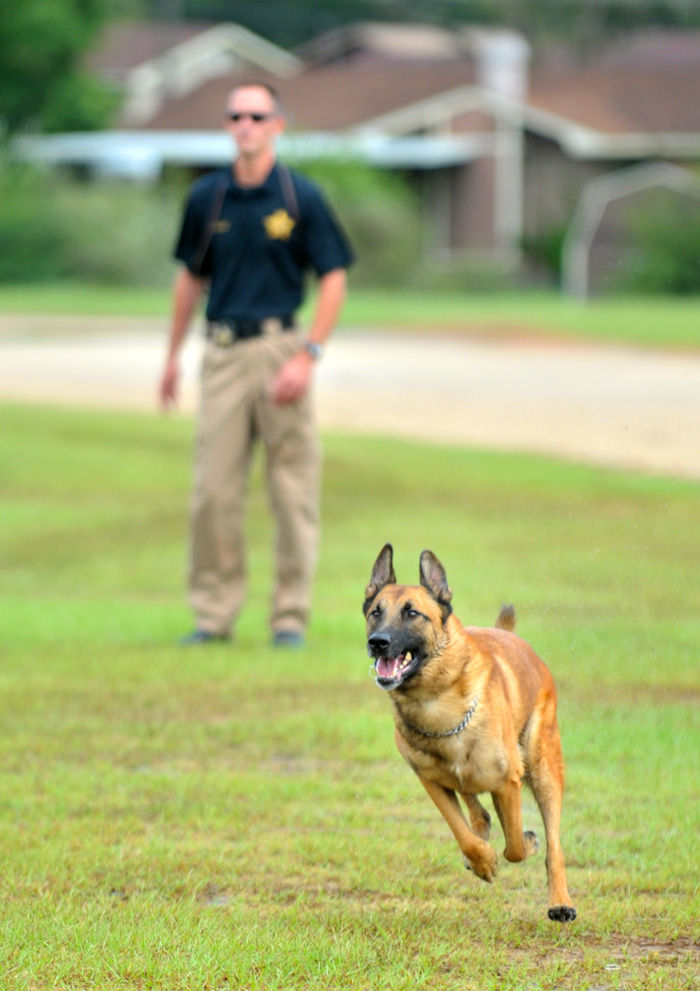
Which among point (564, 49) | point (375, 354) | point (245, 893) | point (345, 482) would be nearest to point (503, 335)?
point (375, 354)

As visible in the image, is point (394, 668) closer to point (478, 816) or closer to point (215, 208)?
point (478, 816)

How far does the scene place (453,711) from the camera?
4055 millimetres

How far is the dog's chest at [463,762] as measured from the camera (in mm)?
4059

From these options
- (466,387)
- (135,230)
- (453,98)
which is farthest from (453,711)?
(453,98)

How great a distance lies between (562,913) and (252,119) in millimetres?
4349

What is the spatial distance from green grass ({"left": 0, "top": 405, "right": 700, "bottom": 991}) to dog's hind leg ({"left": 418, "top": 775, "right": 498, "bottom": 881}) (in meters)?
0.14

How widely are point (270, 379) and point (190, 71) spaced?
62779mm

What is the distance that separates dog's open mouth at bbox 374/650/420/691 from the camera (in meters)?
3.91

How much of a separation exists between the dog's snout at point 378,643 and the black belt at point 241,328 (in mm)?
3910

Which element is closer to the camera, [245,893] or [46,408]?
[245,893]

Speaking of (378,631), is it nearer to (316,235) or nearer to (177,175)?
(316,235)

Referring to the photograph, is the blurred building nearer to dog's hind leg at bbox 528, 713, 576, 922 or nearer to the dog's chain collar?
dog's hind leg at bbox 528, 713, 576, 922

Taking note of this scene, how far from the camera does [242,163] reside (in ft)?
25.0

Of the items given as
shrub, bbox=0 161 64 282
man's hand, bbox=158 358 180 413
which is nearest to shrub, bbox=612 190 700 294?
shrub, bbox=0 161 64 282
